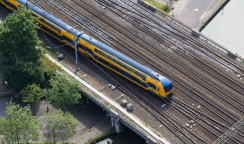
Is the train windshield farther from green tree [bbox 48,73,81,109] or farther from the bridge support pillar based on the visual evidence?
green tree [bbox 48,73,81,109]

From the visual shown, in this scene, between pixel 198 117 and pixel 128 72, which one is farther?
pixel 128 72

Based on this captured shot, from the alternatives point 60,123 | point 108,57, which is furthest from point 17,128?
point 108,57

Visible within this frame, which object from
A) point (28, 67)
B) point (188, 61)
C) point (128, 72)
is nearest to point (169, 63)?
point (188, 61)

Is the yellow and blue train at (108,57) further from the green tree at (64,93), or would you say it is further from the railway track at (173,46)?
the railway track at (173,46)

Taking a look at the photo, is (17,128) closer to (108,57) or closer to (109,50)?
(108,57)

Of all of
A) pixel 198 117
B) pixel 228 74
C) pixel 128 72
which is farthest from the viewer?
pixel 228 74

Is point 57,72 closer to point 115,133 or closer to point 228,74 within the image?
point 115,133

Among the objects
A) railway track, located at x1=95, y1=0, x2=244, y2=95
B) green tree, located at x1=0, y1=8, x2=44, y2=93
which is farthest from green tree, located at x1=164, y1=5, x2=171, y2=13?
green tree, located at x1=0, y1=8, x2=44, y2=93
